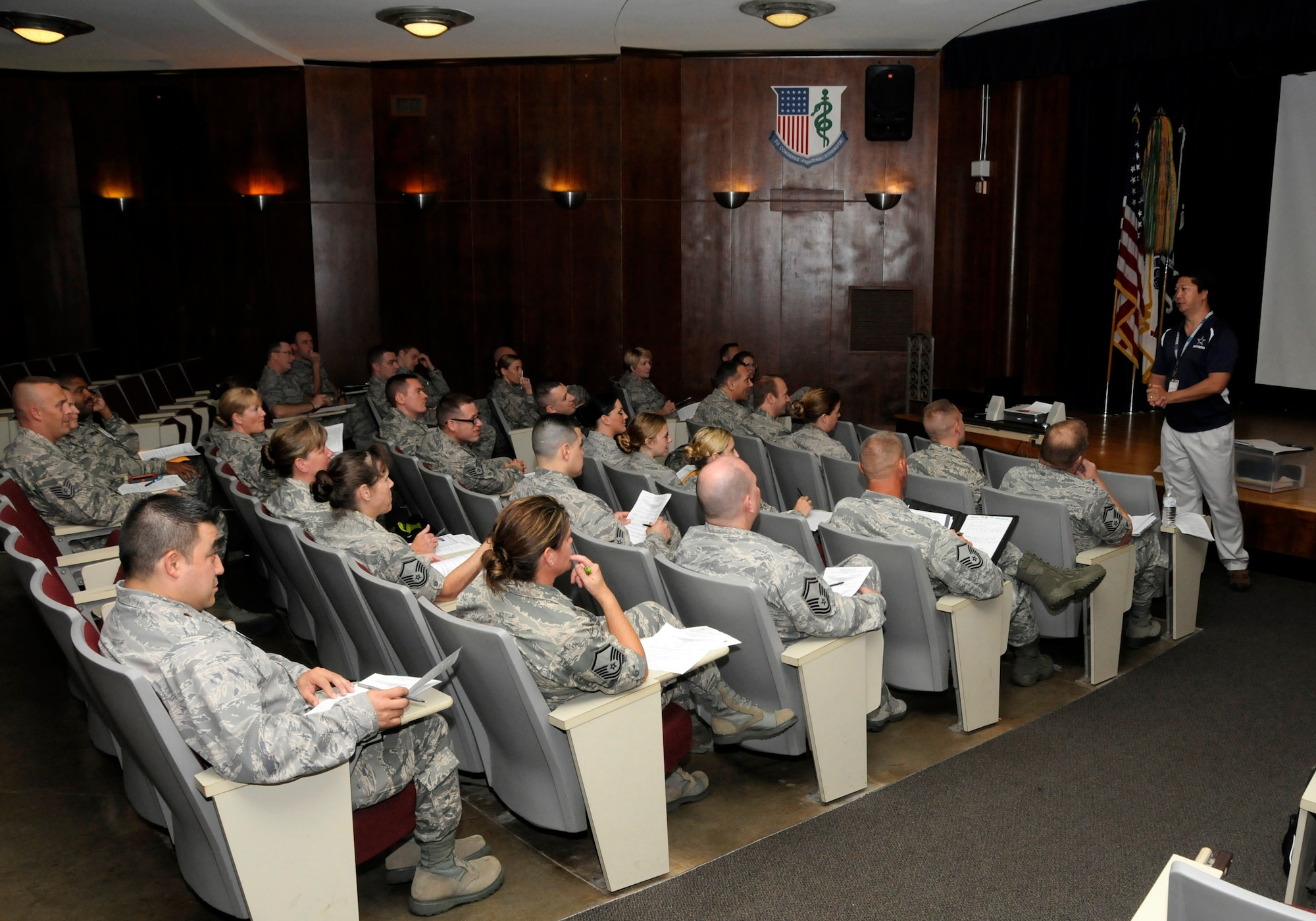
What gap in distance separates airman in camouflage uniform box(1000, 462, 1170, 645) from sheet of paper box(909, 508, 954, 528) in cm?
65

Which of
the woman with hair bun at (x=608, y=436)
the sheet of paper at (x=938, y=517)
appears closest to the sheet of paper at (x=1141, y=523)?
the sheet of paper at (x=938, y=517)

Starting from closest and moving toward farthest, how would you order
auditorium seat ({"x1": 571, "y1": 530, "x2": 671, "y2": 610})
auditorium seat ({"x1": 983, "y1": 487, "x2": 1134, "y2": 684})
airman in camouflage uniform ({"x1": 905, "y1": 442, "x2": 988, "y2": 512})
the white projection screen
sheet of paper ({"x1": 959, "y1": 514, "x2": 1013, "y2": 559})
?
auditorium seat ({"x1": 571, "y1": 530, "x2": 671, "y2": 610}) < sheet of paper ({"x1": 959, "y1": 514, "x2": 1013, "y2": 559}) < auditorium seat ({"x1": 983, "y1": 487, "x2": 1134, "y2": 684}) < airman in camouflage uniform ({"x1": 905, "y1": 442, "x2": 988, "y2": 512}) < the white projection screen

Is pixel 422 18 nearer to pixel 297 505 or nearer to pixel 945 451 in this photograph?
pixel 297 505

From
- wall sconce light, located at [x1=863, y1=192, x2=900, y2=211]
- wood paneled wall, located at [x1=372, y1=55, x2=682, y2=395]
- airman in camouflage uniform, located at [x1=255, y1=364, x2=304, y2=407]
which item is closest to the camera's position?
airman in camouflage uniform, located at [x1=255, y1=364, x2=304, y2=407]

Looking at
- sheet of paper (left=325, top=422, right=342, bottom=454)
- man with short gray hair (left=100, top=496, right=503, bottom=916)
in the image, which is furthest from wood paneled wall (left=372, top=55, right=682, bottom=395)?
man with short gray hair (left=100, top=496, right=503, bottom=916)

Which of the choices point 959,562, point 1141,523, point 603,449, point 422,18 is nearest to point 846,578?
point 959,562

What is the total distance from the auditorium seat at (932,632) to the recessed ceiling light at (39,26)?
290 inches

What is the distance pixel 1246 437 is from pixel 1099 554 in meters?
5.15

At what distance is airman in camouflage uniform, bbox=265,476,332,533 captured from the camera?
4297 millimetres

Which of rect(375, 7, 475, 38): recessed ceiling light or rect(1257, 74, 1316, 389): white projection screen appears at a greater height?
rect(375, 7, 475, 38): recessed ceiling light

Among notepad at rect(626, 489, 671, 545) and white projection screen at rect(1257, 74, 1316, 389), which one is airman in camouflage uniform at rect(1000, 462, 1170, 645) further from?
white projection screen at rect(1257, 74, 1316, 389)

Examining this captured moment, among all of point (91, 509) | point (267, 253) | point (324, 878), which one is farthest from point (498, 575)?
point (267, 253)

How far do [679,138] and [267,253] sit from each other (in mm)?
4316

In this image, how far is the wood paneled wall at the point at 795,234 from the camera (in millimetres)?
9617
